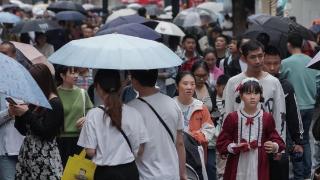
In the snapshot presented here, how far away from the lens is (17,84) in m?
5.78

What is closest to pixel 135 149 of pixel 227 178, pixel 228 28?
pixel 227 178

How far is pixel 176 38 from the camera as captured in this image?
50.8 feet

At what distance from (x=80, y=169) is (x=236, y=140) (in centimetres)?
225

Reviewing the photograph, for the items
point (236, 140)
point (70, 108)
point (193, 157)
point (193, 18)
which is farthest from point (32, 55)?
point (193, 18)

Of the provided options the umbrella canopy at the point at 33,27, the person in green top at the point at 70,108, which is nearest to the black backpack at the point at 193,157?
the person in green top at the point at 70,108

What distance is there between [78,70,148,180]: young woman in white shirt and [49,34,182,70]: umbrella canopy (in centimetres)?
29

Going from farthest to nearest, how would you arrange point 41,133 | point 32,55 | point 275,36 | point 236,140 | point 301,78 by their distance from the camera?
point 275,36, point 301,78, point 32,55, point 236,140, point 41,133

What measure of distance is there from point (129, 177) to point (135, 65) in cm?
82

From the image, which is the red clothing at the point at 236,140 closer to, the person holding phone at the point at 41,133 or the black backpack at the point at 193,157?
the black backpack at the point at 193,157

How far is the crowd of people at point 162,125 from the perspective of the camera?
6.38 metres

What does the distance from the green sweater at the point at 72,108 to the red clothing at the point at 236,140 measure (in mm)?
1499

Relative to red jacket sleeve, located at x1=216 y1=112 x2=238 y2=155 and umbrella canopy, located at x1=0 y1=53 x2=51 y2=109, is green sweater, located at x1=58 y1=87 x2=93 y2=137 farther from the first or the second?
umbrella canopy, located at x1=0 y1=53 x2=51 y2=109

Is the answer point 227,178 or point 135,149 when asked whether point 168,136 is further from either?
point 227,178

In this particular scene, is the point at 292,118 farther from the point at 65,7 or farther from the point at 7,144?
the point at 65,7
